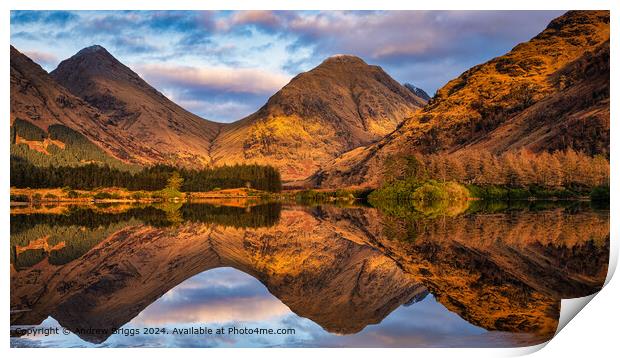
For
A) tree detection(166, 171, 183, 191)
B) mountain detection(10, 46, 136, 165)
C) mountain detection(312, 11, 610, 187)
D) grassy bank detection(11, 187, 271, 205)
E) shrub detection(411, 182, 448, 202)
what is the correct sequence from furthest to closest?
mountain detection(10, 46, 136, 165) → mountain detection(312, 11, 610, 187) → tree detection(166, 171, 183, 191) → shrub detection(411, 182, 448, 202) → grassy bank detection(11, 187, 271, 205)

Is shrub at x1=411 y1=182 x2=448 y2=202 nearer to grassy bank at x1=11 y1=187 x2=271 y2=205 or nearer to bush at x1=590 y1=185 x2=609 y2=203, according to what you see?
grassy bank at x1=11 y1=187 x2=271 y2=205

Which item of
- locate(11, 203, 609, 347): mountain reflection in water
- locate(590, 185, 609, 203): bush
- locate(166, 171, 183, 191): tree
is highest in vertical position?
locate(166, 171, 183, 191): tree

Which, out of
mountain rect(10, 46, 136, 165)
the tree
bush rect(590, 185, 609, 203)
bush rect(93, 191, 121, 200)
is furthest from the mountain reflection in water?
mountain rect(10, 46, 136, 165)

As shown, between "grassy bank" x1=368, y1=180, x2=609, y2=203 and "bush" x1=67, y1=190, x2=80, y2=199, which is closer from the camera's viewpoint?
"bush" x1=67, y1=190, x2=80, y2=199

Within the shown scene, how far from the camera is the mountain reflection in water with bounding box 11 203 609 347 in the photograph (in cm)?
636

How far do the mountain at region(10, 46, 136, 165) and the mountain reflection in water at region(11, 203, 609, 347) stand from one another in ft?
224

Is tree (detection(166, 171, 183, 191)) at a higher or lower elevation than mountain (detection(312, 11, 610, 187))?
lower

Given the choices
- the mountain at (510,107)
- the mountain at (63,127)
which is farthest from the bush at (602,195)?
the mountain at (63,127)

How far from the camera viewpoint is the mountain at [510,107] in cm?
8981

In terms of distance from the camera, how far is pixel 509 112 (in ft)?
391
